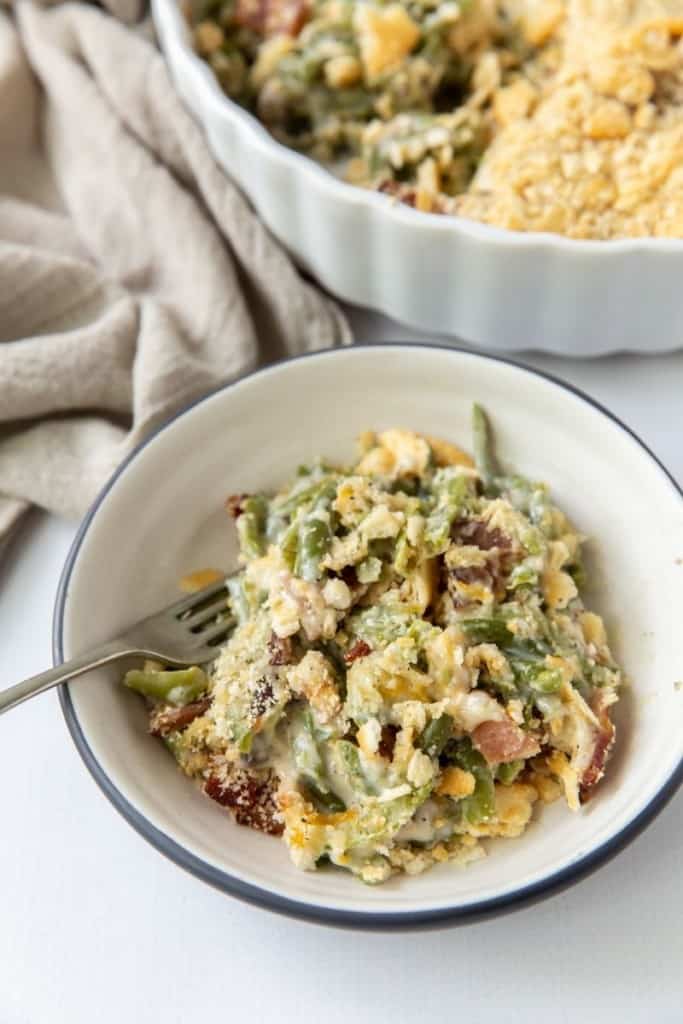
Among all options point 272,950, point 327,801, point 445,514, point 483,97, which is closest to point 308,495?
point 445,514

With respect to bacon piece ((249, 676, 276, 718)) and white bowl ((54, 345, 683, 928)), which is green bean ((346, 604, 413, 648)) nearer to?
bacon piece ((249, 676, 276, 718))

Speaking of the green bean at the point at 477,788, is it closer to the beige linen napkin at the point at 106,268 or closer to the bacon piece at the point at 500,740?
the bacon piece at the point at 500,740

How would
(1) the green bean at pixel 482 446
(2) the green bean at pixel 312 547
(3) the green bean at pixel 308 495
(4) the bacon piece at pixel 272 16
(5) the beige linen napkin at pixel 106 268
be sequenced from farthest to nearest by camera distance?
(4) the bacon piece at pixel 272 16
(5) the beige linen napkin at pixel 106 268
(1) the green bean at pixel 482 446
(3) the green bean at pixel 308 495
(2) the green bean at pixel 312 547

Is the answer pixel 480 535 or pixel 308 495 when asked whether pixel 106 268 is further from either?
pixel 480 535

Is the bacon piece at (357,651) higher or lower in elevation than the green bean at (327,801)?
higher

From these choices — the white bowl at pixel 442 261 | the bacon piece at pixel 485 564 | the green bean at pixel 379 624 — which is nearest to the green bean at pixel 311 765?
the green bean at pixel 379 624

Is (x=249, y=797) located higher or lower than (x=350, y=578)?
lower

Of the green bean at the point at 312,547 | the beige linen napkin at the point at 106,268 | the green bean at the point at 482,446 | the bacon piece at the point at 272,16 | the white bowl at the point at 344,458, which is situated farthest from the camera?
the bacon piece at the point at 272,16

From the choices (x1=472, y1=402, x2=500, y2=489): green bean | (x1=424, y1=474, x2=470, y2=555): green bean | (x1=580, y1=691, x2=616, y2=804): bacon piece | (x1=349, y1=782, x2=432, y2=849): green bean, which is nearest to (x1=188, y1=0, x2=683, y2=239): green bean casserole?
(x1=472, y1=402, x2=500, y2=489): green bean
